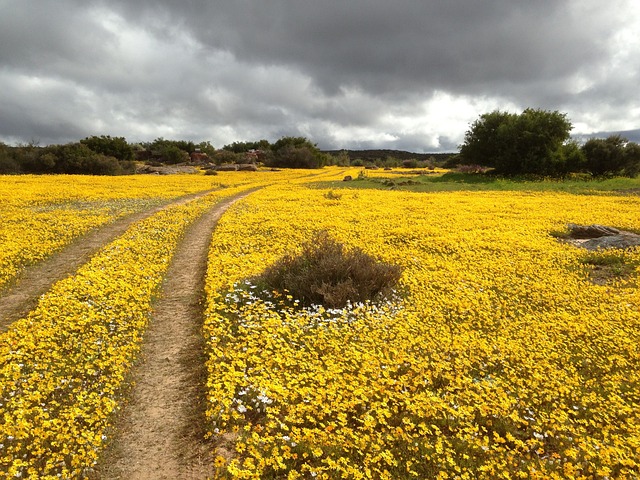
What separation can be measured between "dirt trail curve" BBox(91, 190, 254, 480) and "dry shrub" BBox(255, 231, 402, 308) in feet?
8.63

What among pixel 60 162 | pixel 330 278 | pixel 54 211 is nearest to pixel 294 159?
pixel 60 162

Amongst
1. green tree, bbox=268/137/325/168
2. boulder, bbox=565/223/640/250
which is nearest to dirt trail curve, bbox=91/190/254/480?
boulder, bbox=565/223/640/250

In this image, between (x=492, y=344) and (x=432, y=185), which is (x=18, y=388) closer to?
(x=492, y=344)

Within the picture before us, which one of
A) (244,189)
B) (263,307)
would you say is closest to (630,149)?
(244,189)

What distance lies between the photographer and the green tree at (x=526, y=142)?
4931 cm

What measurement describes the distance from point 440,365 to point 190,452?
517 cm

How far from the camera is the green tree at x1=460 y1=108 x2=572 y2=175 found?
1941 inches

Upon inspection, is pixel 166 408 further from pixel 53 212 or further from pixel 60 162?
pixel 60 162

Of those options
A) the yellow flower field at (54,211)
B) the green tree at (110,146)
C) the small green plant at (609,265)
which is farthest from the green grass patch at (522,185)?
the green tree at (110,146)

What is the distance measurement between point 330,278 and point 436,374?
4582 mm

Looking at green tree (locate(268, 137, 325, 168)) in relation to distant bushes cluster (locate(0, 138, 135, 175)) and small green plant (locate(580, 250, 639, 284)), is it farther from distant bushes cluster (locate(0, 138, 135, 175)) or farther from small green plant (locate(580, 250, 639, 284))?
small green plant (locate(580, 250, 639, 284))

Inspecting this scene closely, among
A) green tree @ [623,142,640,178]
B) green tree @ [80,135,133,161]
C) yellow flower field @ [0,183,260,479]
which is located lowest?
yellow flower field @ [0,183,260,479]

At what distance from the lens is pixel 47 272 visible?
13102mm

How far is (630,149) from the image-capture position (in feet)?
154
